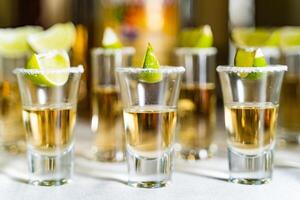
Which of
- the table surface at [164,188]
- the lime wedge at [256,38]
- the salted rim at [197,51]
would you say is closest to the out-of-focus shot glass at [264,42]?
the lime wedge at [256,38]

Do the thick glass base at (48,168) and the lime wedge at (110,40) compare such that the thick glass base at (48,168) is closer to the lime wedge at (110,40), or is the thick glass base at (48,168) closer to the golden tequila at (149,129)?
the golden tequila at (149,129)

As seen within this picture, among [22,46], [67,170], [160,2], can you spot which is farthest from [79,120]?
[67,170]

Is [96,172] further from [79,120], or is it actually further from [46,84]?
[79,120]

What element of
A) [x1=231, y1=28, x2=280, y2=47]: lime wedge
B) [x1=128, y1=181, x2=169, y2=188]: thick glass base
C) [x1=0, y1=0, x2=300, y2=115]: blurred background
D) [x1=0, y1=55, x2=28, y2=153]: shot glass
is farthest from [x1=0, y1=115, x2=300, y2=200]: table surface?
[x1=0, y1=0, x2=300, y2=115]: blurred background

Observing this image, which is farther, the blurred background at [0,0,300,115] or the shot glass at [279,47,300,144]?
the blurred background at [0,0,300,115]

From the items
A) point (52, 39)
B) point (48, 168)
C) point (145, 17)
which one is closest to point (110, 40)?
point (52, 39)

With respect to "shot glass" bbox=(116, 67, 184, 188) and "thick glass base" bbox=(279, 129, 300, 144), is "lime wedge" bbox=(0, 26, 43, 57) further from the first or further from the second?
"thick glass base" bbox=(279, 129, 300, 144)
